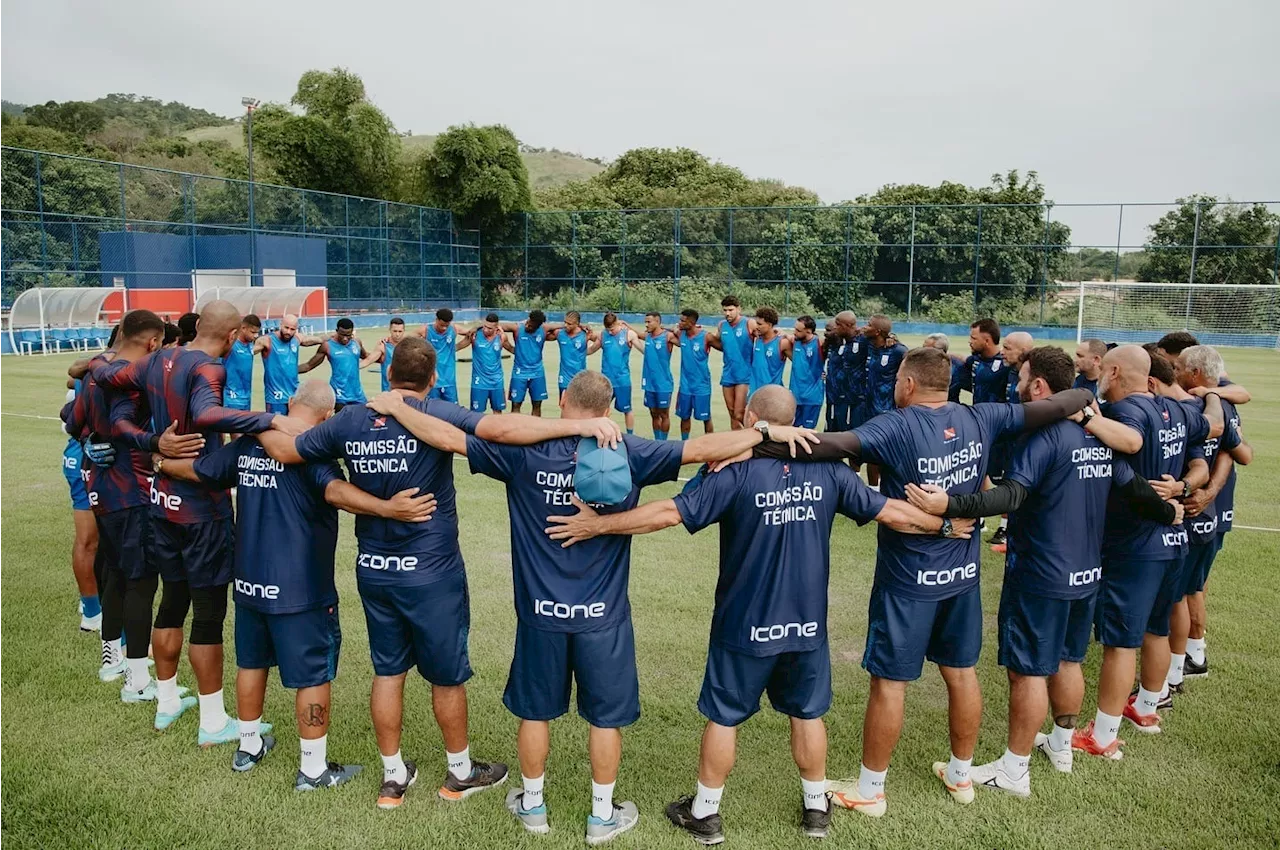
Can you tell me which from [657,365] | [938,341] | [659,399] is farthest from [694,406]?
[938,341]

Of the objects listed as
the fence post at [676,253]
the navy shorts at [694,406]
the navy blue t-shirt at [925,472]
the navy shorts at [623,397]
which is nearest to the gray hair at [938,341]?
the navy blue t-shirt at [925,472]

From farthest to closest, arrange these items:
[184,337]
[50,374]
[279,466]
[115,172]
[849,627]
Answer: [115,172], [50,374], [184,337], [849,627], [279,466]

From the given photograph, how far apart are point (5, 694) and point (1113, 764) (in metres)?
6.71

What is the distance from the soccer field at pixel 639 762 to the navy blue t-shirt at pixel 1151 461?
3.89 feet

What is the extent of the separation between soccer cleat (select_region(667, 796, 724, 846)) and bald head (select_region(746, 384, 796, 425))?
6.32 ft

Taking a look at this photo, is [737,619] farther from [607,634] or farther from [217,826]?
[217,826]

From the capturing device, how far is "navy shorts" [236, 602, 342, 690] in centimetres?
478

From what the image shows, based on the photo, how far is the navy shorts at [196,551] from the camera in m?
5.34

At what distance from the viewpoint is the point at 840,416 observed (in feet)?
43.8

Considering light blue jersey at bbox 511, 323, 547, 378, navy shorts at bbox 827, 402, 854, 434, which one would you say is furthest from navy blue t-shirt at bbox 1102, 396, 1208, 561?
light blue jersey at bbox 511, 323, 547, 378

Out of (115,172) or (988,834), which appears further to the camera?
(115,172)

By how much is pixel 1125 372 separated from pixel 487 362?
1264 centimetres

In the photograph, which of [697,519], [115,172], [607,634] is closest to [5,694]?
[607,634]

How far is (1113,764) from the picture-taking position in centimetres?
512
